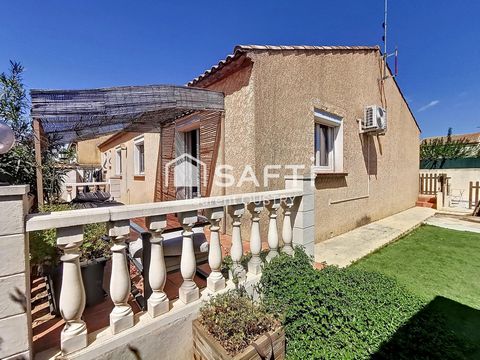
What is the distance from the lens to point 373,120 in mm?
7449

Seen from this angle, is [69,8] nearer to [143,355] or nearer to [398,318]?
[143,355]

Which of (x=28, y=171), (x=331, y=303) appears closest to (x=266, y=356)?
(x=331, y=303)

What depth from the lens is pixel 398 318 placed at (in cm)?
265

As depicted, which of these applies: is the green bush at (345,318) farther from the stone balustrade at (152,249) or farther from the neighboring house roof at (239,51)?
the neighboring house roof at (239,51)

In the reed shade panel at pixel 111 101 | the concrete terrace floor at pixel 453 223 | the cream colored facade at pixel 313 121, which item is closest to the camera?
the reed shade panel at pixel 111 101

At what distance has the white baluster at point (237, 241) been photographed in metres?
2.77

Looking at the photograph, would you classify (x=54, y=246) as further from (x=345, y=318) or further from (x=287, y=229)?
(x=345, y=318)

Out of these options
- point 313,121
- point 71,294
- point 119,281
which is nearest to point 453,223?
point 313,121

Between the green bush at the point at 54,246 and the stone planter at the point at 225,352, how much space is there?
4.99 feet

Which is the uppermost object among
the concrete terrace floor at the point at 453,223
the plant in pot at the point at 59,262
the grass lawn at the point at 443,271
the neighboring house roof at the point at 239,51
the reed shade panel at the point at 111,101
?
the neighboring house roof at the point at 239,51

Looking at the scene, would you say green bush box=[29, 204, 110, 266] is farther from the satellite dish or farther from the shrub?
the shrub

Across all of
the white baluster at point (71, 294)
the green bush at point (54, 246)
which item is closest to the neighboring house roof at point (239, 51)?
the green bush at point (54, 246)

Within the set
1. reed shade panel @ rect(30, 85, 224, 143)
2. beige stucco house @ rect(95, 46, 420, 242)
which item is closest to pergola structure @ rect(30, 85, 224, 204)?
reed shade panel @ rect(30, 85, 224, 143)

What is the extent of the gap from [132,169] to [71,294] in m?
12.0
